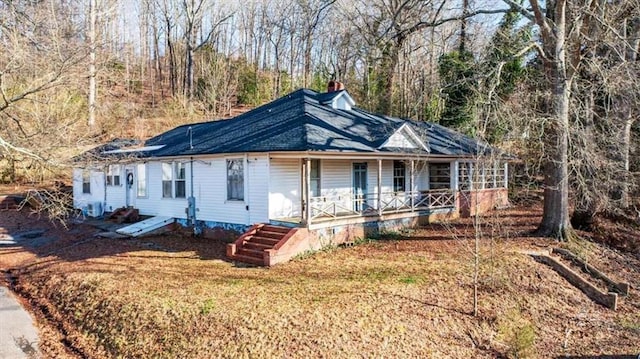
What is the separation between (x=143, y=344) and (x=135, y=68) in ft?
146

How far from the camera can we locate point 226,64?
4319 centimetres


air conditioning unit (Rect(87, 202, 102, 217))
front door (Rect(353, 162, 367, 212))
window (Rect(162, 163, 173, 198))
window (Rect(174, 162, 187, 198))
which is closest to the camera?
window (Rect(174, 162, 187, 198))

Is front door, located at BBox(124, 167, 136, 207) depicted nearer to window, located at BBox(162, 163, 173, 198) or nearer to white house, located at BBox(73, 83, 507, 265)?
white house, located at BBox(73, 83, 507, 265)

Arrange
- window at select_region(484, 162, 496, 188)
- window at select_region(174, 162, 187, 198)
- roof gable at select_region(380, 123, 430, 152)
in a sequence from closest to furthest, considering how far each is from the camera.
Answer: window at select_region(484, 162, 496, 188) → roof gable at select_region(380, 123, 430, 152) → window at select_region(174, 162, 187, 198)

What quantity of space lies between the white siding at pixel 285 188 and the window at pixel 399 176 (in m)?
5.97

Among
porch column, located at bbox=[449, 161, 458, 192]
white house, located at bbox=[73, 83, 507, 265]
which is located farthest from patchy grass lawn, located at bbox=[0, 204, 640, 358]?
porch column, located at bbox=[449, 161, 458, 192]

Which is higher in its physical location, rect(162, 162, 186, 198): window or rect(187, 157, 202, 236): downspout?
rect(162, 162, 186, 198): window

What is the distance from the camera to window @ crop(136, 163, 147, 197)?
63.3 feet

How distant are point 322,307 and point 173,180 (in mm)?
10879

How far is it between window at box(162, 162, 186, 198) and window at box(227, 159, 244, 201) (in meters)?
2.73

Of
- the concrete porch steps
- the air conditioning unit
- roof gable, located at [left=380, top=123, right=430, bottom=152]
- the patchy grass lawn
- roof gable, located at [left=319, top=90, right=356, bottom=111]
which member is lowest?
the patchy grass lawn

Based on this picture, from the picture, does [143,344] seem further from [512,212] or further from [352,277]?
[512,212]

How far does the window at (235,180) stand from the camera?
15242mm

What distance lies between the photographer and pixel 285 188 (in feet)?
48.8
